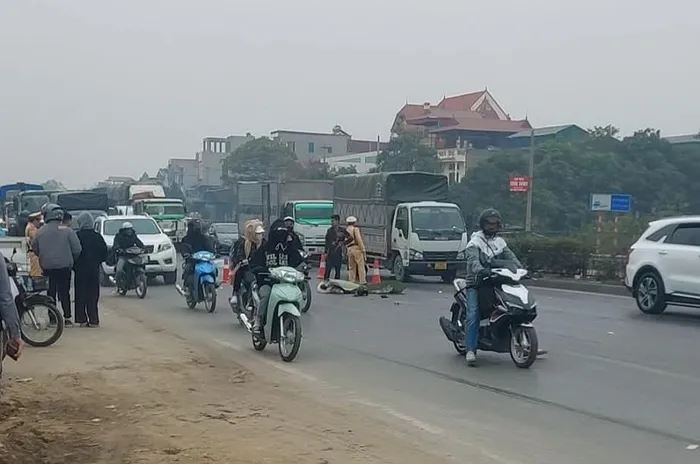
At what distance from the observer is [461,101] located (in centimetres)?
10494

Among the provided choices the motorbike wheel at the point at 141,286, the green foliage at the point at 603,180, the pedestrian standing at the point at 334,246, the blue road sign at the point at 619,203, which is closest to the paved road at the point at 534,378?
the motorbike wheel at the point at 141,286

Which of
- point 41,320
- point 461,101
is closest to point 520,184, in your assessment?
point 41,320

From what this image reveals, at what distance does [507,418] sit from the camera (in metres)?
7.74

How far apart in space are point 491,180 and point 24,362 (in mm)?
34020

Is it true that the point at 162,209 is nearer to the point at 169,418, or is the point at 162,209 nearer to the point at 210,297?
the point at 210,297

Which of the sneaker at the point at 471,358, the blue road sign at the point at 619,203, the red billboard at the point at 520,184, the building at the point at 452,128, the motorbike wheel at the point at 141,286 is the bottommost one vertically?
the motorbike wheel at the point at 141,286

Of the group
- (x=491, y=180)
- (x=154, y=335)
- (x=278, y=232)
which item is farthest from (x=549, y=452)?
(x=491, y=180)

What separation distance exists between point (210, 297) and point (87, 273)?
3.34 metres

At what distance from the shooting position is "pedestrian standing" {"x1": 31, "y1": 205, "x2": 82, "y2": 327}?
1338cm

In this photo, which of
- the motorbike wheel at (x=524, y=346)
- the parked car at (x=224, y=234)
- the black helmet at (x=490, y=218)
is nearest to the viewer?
the motorbike wheel at (x=524, y=346)

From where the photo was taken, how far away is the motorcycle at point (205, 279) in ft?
55.5

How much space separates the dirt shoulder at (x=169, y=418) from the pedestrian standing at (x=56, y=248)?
2577 mm

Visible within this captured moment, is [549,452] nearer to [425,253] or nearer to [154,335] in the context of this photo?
[154,335]

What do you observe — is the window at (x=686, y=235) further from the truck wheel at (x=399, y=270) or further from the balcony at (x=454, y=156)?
the balcony at (x=454, y=156)
